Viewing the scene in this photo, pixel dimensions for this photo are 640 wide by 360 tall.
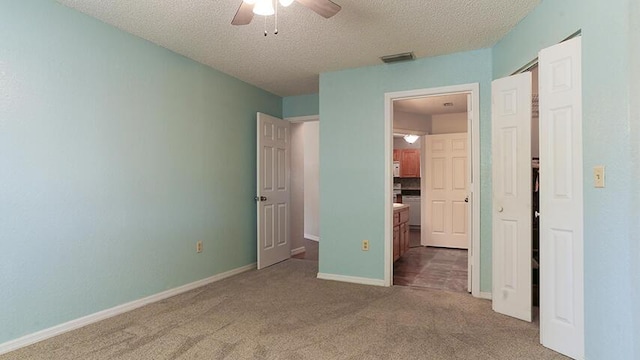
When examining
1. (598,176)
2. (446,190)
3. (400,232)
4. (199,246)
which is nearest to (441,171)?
(446,190)

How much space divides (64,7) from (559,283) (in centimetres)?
408

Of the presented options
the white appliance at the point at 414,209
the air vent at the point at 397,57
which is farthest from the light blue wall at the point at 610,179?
the white appliance at the point at 414,209

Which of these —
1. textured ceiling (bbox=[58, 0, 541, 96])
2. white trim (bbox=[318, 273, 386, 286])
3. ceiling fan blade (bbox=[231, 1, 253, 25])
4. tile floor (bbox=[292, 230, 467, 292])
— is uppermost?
textured ceiling (bbox=[58, 0, 541, 96])

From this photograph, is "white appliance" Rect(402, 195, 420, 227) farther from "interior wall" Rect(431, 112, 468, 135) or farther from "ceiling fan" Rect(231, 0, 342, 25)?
"ceiling fan" Rect(231, 0, 342, 25)

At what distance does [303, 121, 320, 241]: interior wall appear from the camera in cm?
709

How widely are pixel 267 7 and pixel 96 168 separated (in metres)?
1.94

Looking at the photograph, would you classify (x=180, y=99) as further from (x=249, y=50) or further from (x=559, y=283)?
(x=559, y=283)

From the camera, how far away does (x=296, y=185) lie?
5684 mm

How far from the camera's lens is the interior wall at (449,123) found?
6.14 metres

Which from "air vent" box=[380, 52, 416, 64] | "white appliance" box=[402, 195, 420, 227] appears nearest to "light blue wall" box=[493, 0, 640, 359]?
"air vent" box=[380, 52, 416, 64]

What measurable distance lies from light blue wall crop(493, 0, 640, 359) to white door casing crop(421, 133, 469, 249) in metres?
3.95

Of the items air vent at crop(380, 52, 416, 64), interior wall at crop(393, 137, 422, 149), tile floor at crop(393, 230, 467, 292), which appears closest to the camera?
air vent at crop(380, 52, 416, 64)

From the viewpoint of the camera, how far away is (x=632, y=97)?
5.57ft

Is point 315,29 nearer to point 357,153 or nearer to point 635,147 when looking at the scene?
point 357,153
